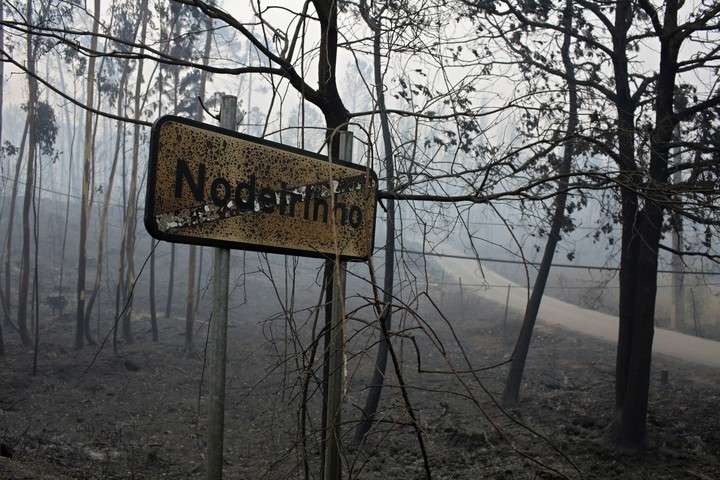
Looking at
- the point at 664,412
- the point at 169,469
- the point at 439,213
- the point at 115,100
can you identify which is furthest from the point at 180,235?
the point at 115,100

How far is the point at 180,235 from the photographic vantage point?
1.78 metres

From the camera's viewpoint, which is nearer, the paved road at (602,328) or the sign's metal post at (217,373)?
the sign's metal post at (217,373)

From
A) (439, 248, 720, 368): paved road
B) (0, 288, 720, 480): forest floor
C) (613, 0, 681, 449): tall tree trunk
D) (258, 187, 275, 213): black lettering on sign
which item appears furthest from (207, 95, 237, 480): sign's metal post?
(439, 248, 720, 368): paved road

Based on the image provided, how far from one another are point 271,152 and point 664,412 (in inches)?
381

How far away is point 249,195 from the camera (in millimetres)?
1957

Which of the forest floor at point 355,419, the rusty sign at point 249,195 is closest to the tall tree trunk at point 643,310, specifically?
the forest floor at point 355,419

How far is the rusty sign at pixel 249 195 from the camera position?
1.75 meters

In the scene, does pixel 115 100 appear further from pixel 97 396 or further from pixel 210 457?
pixel 210 457

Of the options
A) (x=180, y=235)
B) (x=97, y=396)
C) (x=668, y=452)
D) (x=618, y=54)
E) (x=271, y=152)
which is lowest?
(x=97, y=396)

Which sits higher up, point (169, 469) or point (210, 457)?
point (210, 457)

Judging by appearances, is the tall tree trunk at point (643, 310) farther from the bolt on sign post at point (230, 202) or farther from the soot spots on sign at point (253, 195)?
the bolt on sign post at point (230, 202)

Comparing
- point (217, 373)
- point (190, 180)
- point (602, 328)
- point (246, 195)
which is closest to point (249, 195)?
point (246, 195)

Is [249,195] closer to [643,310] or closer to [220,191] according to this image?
[220,191]

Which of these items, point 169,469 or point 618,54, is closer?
point 169,469
